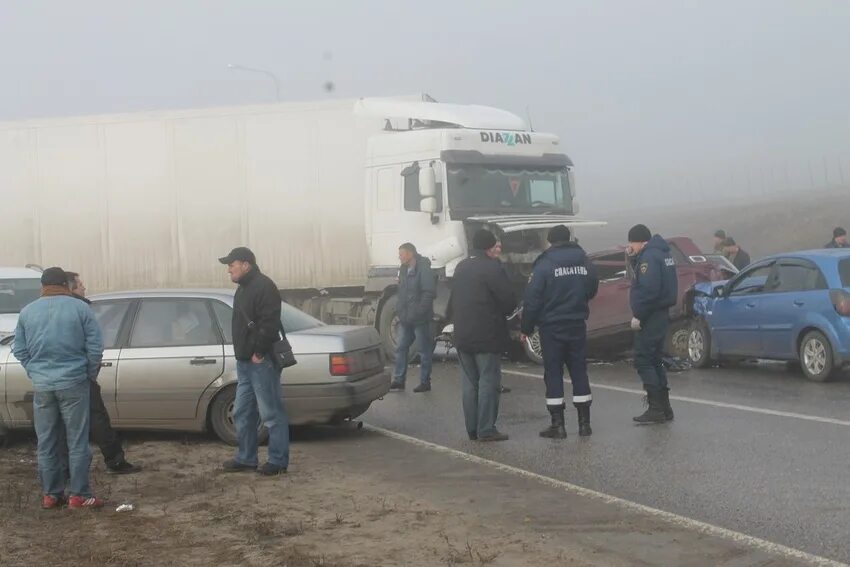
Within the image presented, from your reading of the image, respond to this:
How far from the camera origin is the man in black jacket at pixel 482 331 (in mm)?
9719

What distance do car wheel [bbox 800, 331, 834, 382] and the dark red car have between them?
237 cm

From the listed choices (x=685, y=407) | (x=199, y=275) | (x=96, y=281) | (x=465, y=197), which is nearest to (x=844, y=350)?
(x=685, y=407)

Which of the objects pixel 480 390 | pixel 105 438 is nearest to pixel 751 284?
pixel 480 390

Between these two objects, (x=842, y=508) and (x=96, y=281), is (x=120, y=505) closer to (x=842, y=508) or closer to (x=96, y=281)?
(x=842, y=508)

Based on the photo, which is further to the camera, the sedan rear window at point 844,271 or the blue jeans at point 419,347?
the blue jeans at point 419,347

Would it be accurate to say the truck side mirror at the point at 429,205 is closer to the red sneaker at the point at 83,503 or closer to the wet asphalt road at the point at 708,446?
the wet asphalt road at the point at 708,446

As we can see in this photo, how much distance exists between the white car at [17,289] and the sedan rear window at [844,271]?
32.7 ft

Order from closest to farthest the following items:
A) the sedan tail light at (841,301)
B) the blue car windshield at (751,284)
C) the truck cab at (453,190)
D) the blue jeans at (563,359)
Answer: the blue jeans at (563,359) → the sedan tail light at (841,301) → the blue car windshield at (751,284) → the truck cab at (453,190)

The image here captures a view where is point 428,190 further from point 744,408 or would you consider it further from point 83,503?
point 83,503

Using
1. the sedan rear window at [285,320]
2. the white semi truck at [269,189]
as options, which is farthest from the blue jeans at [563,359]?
the white semi truck at [269,189]

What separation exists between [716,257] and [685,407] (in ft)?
25.0

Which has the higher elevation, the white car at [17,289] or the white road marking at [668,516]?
the white car at [17,289]

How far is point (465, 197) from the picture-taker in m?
16.4

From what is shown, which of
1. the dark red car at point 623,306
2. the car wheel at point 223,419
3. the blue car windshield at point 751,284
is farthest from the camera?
the dark red car at point 623,306
